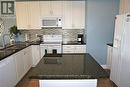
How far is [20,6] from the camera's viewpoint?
180 inches

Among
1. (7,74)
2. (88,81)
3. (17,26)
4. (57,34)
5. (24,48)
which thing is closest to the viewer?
(88,81)

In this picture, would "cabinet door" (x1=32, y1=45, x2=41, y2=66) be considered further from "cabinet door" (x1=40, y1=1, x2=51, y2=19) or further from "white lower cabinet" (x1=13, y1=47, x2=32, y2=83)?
"cabinet door" (x1=40, y1=1, x2=51, y2=19)

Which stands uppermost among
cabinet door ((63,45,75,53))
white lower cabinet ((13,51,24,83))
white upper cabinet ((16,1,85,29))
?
white upper cabinet ((16,1,85,29))

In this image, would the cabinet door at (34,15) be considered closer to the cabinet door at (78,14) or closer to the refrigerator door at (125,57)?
the cabinet door at (78,14)

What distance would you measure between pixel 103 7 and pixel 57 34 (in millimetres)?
1827

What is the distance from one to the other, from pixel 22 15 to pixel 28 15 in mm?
203

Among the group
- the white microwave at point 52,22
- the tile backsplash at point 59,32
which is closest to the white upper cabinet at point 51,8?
the white microwave at point 52,22

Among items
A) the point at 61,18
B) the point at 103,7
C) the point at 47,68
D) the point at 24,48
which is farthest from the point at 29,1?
the point at 47,68

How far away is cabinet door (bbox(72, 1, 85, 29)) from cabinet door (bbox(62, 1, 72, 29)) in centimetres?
10

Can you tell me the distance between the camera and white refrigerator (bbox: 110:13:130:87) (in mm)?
2707

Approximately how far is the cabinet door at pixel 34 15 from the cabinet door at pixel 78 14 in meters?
1.18

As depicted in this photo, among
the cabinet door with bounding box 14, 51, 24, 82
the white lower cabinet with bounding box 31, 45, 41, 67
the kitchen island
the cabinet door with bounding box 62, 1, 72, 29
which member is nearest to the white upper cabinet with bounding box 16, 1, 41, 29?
the white lower cabinet with bounding box 31, 45, 41, 67

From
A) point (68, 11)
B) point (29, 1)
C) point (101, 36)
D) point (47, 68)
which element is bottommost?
point (47, 68)

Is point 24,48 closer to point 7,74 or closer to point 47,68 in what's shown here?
point 7,74
